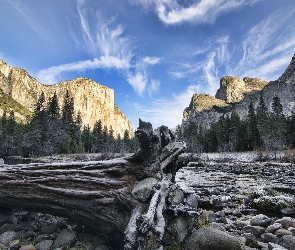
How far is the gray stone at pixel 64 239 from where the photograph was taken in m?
4.91

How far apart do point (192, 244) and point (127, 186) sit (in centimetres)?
169

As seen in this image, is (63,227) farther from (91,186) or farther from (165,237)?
(165,237)

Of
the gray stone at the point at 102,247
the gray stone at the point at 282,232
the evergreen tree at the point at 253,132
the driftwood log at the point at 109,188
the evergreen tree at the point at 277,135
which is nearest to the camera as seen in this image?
the driftwood log at the point at 109,188

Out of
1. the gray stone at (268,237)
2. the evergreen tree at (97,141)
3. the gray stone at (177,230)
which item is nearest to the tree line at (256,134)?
the evergreen tree at (97,141)

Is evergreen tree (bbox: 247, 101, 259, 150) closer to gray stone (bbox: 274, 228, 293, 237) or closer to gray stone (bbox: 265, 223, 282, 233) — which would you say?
gray stone (bbox: 265, 223, 282, 233)

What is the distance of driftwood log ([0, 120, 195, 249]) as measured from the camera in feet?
15.1

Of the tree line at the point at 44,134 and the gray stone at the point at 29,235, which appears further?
the tree line at the point at 44,134

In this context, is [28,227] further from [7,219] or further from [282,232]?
[282,232]

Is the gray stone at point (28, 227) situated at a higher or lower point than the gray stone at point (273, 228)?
higher

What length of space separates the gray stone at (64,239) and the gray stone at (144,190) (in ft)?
5.60

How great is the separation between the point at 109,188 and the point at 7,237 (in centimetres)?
249

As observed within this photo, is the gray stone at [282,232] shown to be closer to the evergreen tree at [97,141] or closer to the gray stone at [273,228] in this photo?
the gray stone at [273,228]

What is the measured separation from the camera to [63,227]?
19.5ft

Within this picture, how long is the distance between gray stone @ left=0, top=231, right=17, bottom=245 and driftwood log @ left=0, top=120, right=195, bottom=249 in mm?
656
